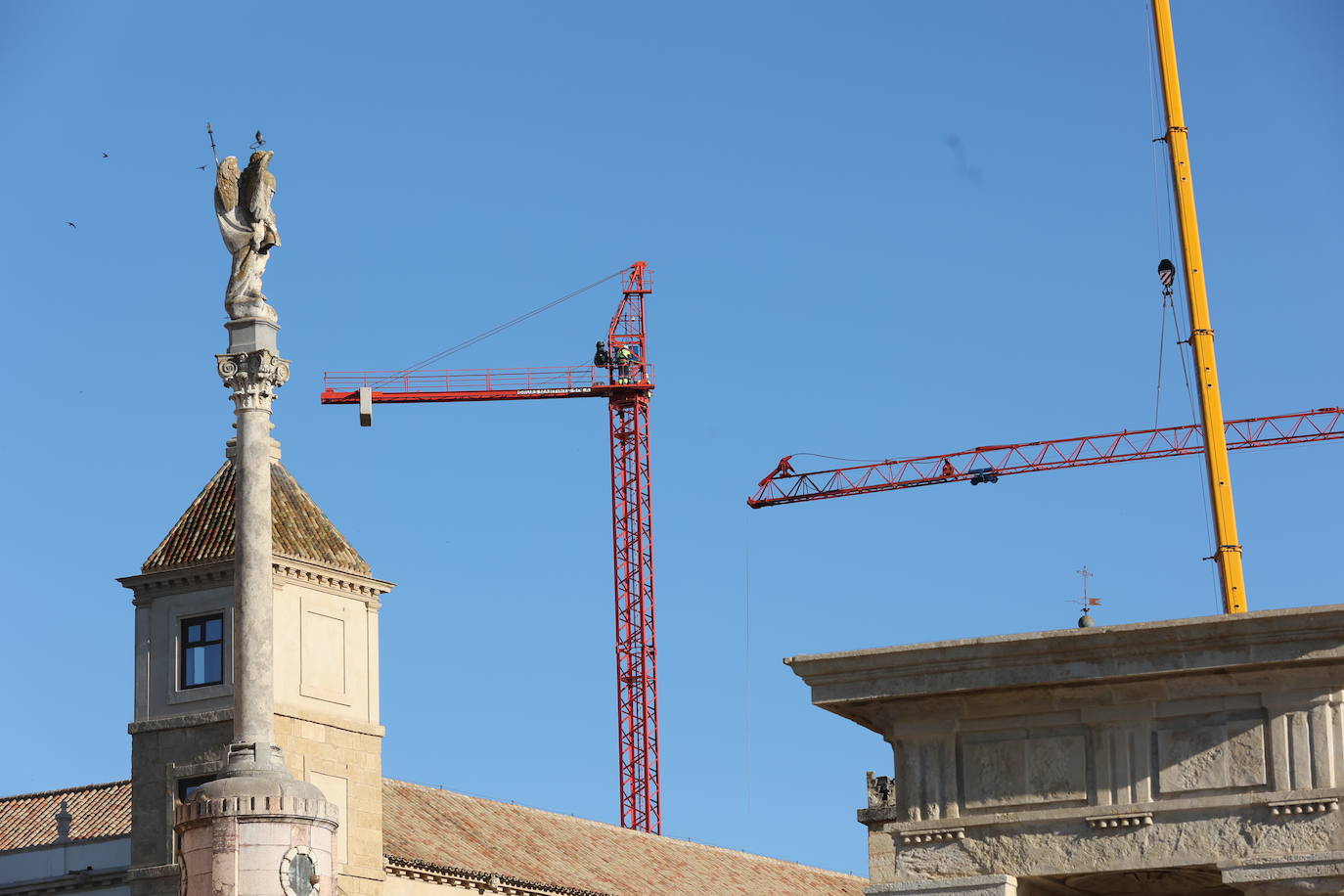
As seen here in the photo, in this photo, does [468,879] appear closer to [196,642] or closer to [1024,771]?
[196,642]

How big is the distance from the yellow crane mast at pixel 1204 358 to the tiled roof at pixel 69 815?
26.9m

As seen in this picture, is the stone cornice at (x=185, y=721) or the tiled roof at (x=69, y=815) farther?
the tiled roof at (x=69, y=815)

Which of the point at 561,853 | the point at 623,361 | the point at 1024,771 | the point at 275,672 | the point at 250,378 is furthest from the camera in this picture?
the point at 623,361

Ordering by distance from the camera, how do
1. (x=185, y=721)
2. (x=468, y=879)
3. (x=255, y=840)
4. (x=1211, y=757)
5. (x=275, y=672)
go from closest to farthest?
(x=1211, y=757), (x=255, y=840), (x=275, y=672), (x=185, y=721), (x=468, y=879)

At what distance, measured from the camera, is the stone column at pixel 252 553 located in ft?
96.9

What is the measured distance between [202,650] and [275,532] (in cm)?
256

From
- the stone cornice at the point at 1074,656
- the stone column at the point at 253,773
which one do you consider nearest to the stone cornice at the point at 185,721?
the stone column at the point at 253,773

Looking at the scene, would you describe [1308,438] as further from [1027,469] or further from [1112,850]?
[1112,850]

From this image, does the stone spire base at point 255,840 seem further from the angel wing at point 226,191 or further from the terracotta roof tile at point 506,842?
the terracotta roof tile at point 506,842

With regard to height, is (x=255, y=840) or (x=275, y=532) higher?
(x=275, y=532)

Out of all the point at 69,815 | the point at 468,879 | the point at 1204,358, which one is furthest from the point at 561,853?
the point at 1204,358

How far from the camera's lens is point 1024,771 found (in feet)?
56.2

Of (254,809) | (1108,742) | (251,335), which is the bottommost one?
(1108,742)

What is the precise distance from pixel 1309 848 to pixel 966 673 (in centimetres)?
266
